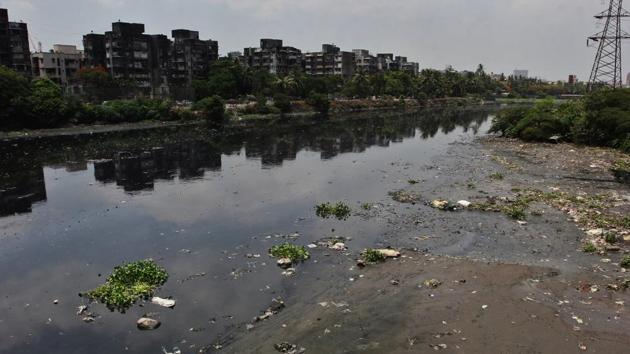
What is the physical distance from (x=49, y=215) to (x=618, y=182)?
30105mm

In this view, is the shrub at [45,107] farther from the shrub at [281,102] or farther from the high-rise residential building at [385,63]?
the high-rise residential building at [385,63]

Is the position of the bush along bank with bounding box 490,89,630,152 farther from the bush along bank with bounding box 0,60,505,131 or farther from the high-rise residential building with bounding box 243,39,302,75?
the high-rise residential building with bounding box 243,39,302,75

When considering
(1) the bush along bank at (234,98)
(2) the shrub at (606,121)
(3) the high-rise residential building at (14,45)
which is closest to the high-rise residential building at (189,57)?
(1) the bush along bank at (234,98)

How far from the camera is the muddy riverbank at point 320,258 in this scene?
11.1m

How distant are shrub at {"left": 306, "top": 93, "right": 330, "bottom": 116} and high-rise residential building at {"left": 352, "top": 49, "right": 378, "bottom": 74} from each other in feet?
251

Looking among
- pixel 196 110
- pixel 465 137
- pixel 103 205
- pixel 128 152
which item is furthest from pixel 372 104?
pixel 103 205

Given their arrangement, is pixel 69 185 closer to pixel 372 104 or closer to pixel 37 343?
pixel 37 343

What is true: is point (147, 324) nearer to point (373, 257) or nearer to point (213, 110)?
point (373, 257)

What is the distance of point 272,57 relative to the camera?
134 metres

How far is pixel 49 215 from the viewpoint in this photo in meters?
22.6

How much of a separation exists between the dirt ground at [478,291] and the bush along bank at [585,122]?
19.8 m

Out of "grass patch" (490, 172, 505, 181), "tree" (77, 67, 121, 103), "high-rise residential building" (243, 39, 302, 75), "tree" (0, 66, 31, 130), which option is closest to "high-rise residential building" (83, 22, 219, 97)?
"tree" (77, 67, 121, 103)

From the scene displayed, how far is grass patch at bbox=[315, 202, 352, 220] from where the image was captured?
21.3 m

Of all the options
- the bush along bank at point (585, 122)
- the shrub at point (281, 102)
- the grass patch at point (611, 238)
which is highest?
the shrub at point (281, 102)
